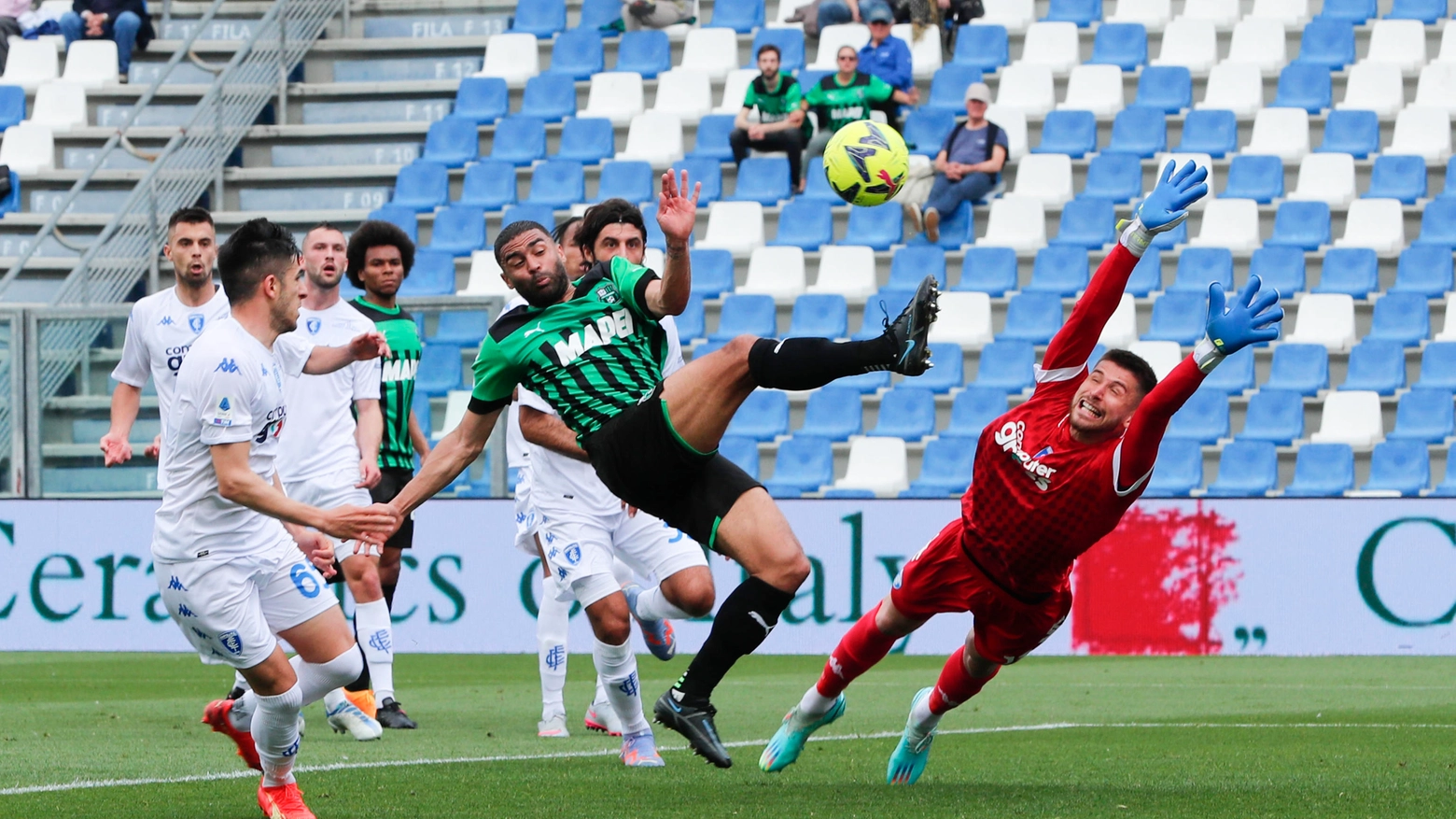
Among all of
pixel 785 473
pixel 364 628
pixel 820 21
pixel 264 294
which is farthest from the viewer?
pixel 820 21

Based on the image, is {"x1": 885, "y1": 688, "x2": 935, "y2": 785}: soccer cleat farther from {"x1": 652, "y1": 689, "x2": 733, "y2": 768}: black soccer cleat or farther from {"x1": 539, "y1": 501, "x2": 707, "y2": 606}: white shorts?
{"x1": 539, "y1": 501, "x2": 707, "y2": 606}: white shorts

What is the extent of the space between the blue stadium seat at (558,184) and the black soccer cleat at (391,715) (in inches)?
379

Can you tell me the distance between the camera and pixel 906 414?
16.0 m

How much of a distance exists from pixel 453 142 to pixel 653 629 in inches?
462

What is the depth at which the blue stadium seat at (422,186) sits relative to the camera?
18562 mm

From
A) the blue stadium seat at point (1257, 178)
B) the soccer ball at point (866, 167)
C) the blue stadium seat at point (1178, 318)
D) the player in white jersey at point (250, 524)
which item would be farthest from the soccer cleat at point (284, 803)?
the blue stadium seat at point (1257, 178)

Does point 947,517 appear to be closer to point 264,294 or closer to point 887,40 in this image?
point 887,40

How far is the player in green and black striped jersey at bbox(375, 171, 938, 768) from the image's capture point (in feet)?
20.1

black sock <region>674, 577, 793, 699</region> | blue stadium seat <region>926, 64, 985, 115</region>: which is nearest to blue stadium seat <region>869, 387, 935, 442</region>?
blue stadium seat <region>926, 64, 985, 115</region>

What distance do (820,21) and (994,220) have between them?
3.02 meters

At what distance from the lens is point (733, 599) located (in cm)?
640

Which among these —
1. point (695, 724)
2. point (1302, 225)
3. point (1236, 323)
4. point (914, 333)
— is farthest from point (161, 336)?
point (1302, 225)

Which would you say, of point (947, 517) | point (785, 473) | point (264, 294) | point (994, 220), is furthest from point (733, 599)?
point (994, 220)

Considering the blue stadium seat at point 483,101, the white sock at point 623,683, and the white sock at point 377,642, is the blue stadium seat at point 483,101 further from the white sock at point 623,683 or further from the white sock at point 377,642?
the white sock at point 623,683
